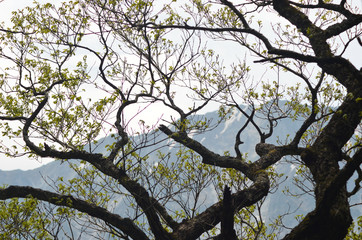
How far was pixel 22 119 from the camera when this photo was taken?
9766 mm

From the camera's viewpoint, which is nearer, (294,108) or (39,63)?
(39,63)

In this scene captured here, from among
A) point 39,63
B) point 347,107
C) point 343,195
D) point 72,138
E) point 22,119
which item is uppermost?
point 39,63

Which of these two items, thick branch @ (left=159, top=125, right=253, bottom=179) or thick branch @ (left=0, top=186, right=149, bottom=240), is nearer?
thick branch @ (left=0, top=186, right=149, bottom=240)

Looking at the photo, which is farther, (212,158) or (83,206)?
(212,158)

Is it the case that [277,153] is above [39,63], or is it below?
below

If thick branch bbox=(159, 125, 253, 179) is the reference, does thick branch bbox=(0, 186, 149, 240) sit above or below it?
below

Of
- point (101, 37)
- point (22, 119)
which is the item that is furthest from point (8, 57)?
point (101, 37)

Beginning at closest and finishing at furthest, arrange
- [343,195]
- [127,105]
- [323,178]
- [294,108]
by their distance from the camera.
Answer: [343,195], [323,178], [127,105], [294,108]

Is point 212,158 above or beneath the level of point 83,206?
above

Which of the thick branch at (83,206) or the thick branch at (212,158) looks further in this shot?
the thick branch at (212,158)

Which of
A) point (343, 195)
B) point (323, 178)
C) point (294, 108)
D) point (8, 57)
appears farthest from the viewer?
point (294, 108)

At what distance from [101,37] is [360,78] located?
267 inches

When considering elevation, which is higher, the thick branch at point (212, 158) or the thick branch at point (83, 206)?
the thick branch at point (212, 158)

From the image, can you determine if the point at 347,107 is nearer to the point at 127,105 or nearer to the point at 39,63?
the point at 127,105
